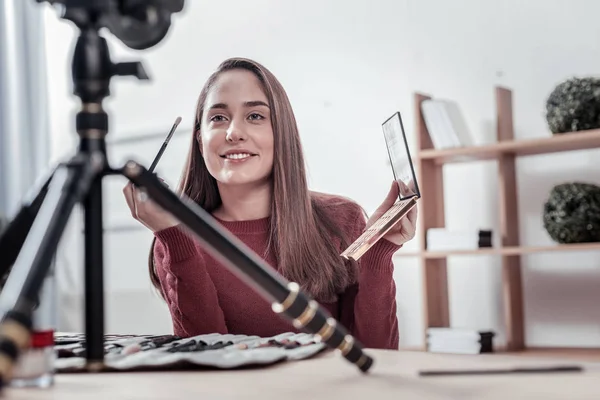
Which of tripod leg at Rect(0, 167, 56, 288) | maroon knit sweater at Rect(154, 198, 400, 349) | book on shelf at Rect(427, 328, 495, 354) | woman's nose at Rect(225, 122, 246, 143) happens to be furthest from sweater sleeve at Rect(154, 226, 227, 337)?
book on shelf at Rect(427, 328, 495, 354)

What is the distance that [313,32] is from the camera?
3.28 m

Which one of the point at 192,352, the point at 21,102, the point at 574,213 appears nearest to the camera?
the point at 192,352

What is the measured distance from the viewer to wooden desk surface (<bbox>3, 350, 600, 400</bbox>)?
0.50m

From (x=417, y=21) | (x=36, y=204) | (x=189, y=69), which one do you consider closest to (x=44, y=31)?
(x=189, y=69)

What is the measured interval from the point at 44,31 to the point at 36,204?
11.2 ft

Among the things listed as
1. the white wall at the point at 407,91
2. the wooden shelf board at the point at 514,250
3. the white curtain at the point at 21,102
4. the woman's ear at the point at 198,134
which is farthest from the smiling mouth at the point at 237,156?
the white curtain at the point at 21,102

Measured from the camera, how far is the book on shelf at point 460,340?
8.39 feet

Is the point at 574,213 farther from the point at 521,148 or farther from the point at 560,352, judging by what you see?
the point at 560,352

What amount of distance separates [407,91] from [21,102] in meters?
1.79

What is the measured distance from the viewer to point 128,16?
0.58 metres

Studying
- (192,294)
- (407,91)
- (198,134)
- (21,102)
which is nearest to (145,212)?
(192,294)

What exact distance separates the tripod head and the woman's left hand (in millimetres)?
517

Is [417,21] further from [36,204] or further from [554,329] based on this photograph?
[36,204]

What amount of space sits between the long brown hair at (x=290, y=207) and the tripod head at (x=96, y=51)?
931mm
